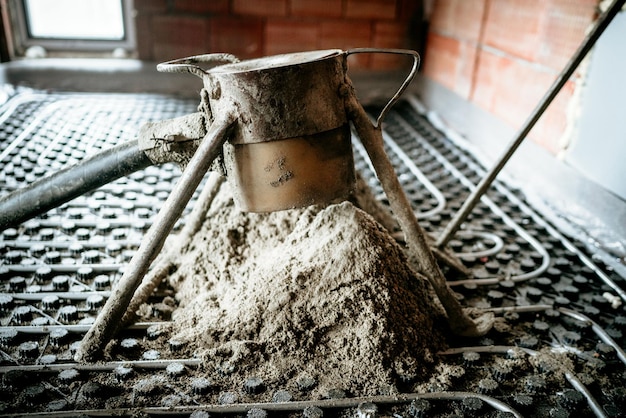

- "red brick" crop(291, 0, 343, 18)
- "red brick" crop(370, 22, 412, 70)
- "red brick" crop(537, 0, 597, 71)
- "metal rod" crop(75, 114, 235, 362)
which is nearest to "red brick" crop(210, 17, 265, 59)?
"red brick" crop(291, 0, 343, 18)

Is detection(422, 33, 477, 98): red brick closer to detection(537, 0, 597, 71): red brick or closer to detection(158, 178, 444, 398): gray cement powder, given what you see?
detection(537, 0, 597, 71): red brick

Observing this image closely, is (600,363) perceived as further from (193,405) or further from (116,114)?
(116,114)

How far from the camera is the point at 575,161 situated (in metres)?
3.13

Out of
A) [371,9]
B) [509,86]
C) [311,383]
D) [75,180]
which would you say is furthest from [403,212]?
[371,9]

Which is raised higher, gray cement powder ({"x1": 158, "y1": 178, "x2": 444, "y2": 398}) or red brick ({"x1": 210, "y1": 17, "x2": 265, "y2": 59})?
red brick ({"x1": 210, "y1": 17, "x2": 265, "y2": 59})

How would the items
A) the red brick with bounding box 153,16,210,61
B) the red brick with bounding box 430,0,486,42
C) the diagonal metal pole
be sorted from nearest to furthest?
the diagonal metal pole, the red brick with bounding box 430,0,486,42, the red brick with bounding box 153,16,210,61

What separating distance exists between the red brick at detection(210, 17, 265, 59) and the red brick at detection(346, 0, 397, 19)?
874mm

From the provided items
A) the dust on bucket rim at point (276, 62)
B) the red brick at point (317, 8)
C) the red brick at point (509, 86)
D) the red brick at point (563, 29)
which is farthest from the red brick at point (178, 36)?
the dust on bucket rim at point (276, 62)

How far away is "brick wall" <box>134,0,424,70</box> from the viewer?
202 inches

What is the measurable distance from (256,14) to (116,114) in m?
1.68

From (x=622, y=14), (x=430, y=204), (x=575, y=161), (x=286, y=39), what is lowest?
(x=430, y=204)

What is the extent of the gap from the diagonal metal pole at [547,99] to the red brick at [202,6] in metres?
3.63

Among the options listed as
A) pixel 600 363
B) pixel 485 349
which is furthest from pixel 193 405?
pixel 600 363

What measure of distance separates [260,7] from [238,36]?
13.7 inches
